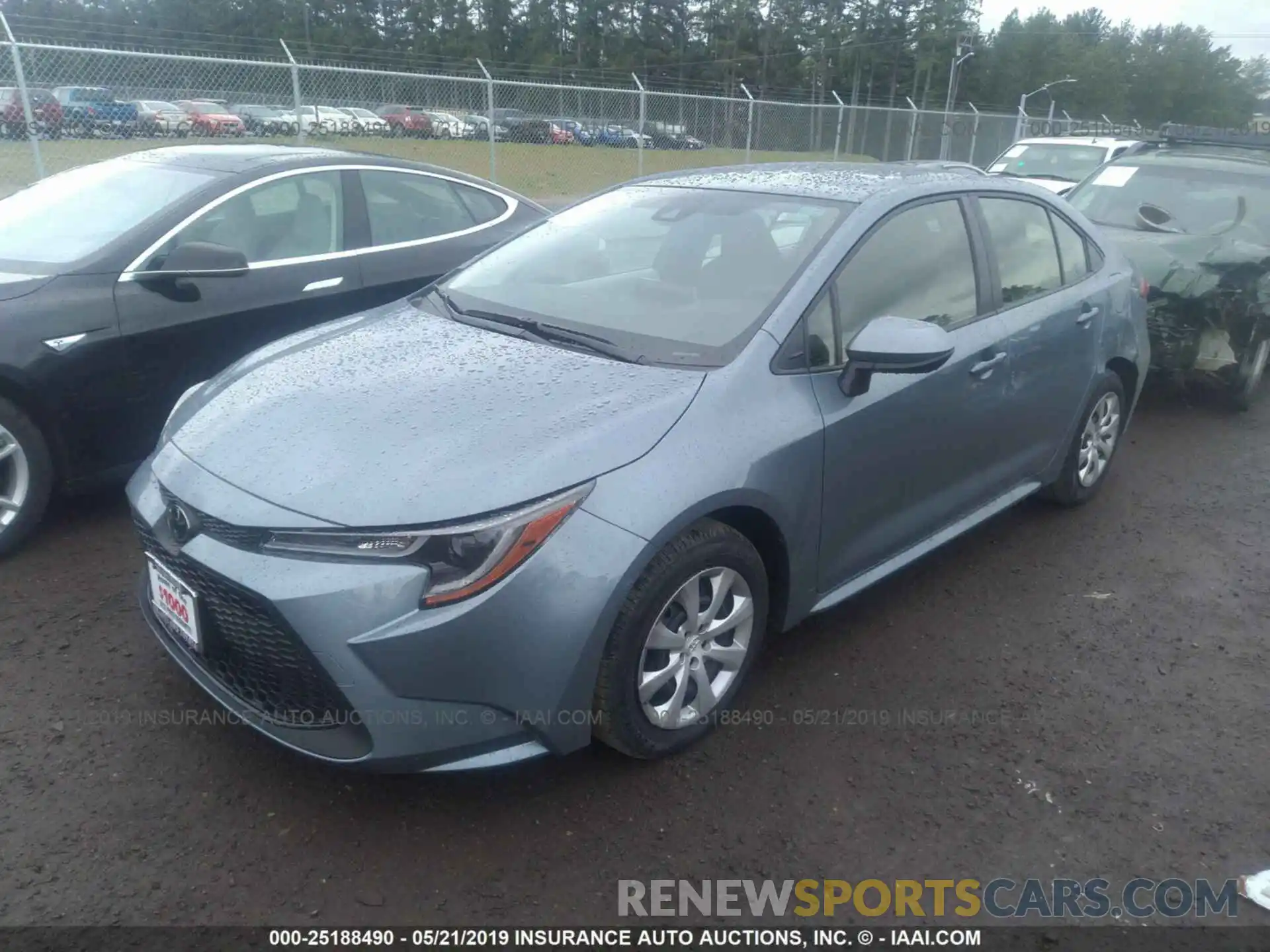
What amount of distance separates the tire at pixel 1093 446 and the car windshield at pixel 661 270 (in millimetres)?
1959

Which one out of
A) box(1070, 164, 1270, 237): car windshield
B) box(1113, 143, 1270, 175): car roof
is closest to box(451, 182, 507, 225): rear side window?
box(1070, 164, 1270, 237): car windshield

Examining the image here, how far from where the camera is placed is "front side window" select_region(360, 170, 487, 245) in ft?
16.9

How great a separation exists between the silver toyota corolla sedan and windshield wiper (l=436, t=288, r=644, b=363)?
0.01 meters

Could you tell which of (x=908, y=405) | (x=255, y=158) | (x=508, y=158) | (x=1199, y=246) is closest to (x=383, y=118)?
(x=508, y=158)

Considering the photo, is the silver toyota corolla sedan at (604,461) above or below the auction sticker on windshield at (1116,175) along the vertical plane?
below

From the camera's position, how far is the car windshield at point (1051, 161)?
13352mm

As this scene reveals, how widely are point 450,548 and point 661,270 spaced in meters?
1.55

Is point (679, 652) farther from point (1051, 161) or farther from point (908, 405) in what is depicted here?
point (1051, 161)

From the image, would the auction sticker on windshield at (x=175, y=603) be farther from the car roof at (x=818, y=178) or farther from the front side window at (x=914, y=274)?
the car roof at (x=818, y=178)

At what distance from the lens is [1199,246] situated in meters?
6.44

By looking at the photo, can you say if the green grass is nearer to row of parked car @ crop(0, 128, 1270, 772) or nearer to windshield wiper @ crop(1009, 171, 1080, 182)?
windshield wiper @ crop(1009, 171, 1080, 182)

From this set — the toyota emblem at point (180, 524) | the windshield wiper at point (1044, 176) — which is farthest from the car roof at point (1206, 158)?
the toyota emblem at point (180, 524)

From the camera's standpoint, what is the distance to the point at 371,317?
3.63 meters

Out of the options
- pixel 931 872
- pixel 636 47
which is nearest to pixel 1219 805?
pixel 931 872
